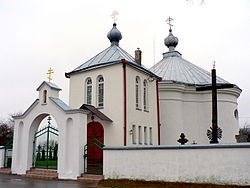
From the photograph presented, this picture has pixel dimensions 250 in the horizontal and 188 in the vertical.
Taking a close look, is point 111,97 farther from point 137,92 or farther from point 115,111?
point 137,92

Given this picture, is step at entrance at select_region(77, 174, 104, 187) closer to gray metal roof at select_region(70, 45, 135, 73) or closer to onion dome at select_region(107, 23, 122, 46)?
gray metal roof at select_region(70, 45, 135, 73)

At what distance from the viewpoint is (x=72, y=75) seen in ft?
59.0

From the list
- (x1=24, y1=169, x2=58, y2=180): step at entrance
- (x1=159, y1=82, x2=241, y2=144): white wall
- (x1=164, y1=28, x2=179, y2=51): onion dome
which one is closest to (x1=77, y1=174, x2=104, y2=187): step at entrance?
(x1=24, y1=169, x2=58, y2=180): step at entrance

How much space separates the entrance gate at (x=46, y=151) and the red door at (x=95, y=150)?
1725 millimetres

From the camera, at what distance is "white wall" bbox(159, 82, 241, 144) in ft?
66.6

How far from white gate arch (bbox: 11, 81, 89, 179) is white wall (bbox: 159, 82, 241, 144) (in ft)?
28.6

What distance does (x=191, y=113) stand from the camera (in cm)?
2105

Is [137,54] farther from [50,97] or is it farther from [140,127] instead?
[50,97]

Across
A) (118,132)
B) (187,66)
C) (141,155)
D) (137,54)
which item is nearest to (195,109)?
(187,66)

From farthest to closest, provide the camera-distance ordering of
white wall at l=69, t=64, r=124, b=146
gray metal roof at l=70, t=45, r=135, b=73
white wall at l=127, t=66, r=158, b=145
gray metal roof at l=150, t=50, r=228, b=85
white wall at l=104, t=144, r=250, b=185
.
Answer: gray metal roof at l=150, t=50, r=228, b=85 < gray metal roof at l=70, t=45, r=135, b=73 < white wall at l=127, t=66, r=158, b=145 < white wall at l=69, t=64, r=124, b=146 < white wall at l=104, t=144, r=250, b=185

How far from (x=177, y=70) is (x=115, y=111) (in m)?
9.50

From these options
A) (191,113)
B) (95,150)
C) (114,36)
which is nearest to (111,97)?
(95,150)

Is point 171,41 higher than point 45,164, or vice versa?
point 171,41

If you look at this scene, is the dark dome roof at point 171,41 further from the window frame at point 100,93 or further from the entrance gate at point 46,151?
the entrance gate at point 46,151
